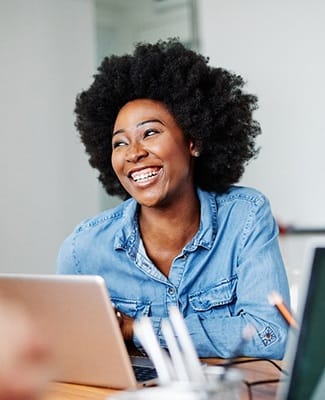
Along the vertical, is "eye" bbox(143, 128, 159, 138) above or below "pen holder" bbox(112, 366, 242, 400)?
above

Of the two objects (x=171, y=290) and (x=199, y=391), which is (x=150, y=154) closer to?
(x=171, y=290)

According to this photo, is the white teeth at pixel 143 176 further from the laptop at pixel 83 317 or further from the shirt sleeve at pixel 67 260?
the laptop at pixel 83 317

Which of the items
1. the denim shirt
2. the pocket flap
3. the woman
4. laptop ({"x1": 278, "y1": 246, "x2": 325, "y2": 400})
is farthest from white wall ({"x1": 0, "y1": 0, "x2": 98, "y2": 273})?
laptop ({"x1": 278, "y1": 246, "x2": 325, "y2": 400})

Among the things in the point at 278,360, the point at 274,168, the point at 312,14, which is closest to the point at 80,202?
the point at 274,168

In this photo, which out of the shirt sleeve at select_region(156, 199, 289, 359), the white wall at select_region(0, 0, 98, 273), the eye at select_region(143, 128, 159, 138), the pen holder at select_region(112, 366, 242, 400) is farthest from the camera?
the white wall at select_region(0, 0, 98, 273)

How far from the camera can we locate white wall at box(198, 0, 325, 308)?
252cm

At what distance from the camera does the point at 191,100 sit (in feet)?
5.33

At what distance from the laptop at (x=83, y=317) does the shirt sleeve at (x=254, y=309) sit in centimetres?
28

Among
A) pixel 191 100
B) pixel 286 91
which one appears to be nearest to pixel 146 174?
pixel 191 100

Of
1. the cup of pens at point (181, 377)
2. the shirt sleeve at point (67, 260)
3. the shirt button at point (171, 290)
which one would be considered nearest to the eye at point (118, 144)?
the shirt sleeve at point (67, 260)

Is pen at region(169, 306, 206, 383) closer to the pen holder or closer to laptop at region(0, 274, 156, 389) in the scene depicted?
the pen holder

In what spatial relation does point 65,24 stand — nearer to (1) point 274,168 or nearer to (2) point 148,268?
(1) point 274,168

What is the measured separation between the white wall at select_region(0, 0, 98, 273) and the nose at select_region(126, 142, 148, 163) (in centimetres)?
154

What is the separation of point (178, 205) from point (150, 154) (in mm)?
149
